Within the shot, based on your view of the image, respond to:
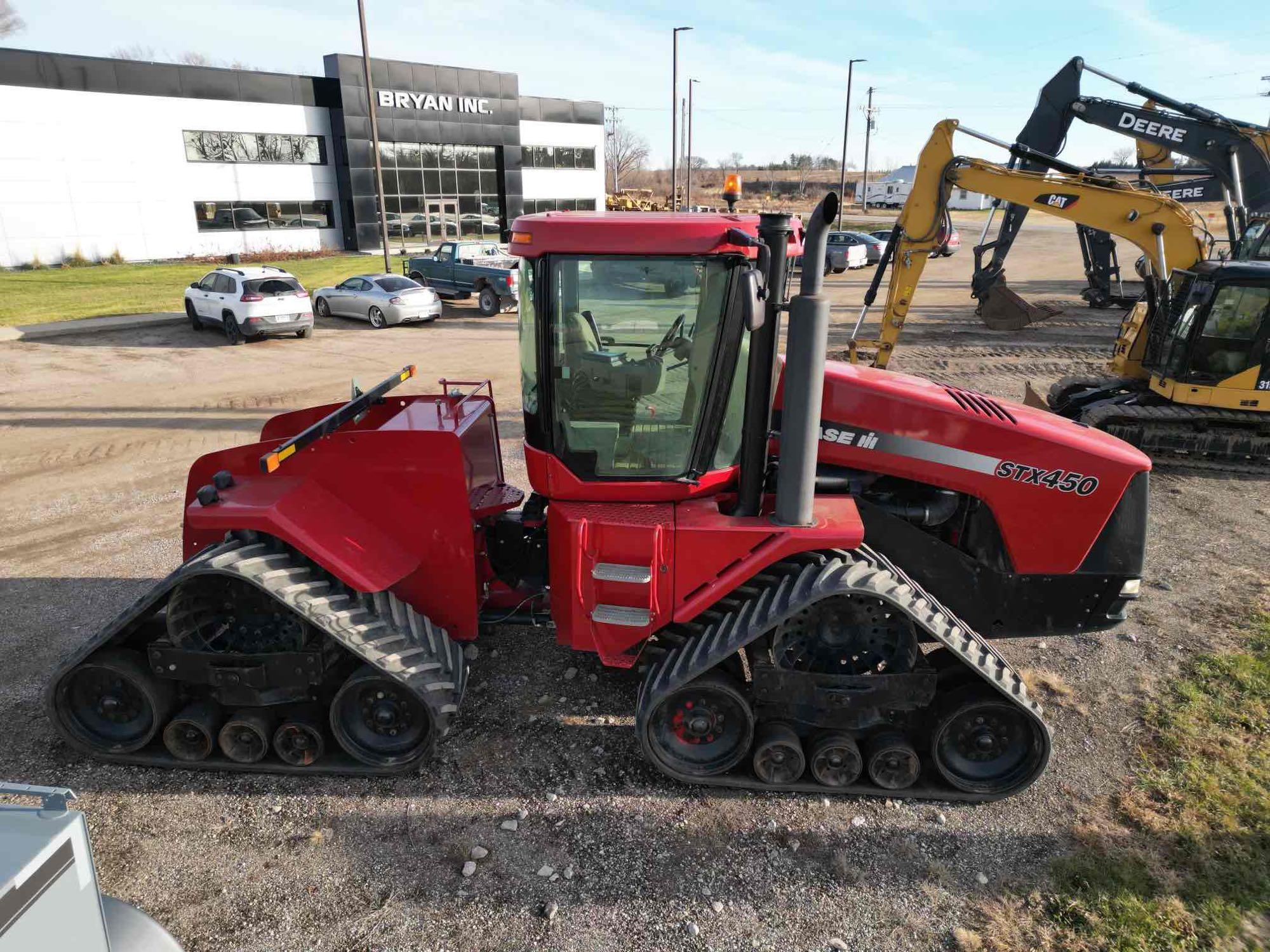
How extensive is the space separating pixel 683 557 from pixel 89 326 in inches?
762

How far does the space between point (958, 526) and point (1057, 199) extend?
888 centimetres

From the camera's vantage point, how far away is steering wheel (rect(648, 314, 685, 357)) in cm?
386

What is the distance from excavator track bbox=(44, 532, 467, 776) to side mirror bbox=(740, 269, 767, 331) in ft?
7.94

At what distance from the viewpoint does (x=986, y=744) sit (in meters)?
4.19

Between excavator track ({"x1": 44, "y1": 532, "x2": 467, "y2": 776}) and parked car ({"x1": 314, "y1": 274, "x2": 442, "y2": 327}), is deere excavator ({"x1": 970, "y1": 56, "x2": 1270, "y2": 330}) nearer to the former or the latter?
excavator track ({"x1": 44, "y1": 532, "x2": 467, "y2": 776})

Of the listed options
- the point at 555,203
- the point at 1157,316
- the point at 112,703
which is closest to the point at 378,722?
the point at 112,703

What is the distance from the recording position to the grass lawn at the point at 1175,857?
3439 millimetres

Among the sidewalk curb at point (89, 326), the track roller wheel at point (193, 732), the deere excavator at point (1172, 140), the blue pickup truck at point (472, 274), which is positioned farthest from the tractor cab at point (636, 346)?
the sidewalk curb at point (89, 326)

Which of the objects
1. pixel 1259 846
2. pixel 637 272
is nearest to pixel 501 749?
pixel 637 272

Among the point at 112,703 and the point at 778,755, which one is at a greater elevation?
the point at 112,703

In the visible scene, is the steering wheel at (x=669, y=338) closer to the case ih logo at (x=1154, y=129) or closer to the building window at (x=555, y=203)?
the case ih logo at (x=1154, y=129)

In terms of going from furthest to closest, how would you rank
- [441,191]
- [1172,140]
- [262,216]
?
[441,191] → [262,216] → [1172,140]

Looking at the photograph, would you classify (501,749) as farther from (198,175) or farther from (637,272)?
(198,175)

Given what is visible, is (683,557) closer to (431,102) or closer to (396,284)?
(396,284)
